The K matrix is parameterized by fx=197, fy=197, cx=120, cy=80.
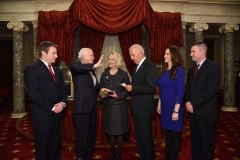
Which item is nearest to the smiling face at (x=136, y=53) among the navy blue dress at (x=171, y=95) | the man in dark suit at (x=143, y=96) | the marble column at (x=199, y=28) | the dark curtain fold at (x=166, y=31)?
the man in dark suit at (x=143, y=96)

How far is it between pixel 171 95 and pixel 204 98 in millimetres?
377

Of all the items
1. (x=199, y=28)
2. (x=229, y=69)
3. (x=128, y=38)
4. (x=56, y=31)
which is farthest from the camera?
(x=229, y=69)

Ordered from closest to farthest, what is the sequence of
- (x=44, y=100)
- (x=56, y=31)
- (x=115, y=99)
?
(x=44, y=100), (x=115, y=99), (x=56, y=31)

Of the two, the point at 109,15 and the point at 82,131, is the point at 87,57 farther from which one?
the point at 109,15

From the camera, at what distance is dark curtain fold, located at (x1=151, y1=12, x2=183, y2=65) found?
562cm

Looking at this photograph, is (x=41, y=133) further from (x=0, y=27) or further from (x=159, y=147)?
(x=0, y=27)

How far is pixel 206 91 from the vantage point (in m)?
2.30

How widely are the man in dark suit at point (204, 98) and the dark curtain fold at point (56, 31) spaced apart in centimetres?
381

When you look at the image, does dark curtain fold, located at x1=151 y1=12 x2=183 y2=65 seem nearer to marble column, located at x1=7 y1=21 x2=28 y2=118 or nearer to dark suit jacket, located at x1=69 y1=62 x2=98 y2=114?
dark suit jacket, located at x1=69 y1=62 x2=98 y2=114

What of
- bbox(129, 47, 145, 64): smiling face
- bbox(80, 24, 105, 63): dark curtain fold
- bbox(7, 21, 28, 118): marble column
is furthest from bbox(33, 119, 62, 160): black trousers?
bbox(7, 21, 28, 118): marble column

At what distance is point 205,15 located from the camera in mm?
6523

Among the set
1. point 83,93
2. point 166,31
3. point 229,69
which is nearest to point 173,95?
point 83,93

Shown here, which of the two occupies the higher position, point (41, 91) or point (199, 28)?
point (199, 28)

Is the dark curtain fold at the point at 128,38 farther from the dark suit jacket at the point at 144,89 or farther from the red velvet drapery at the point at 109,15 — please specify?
the dark suit jacket at the point at 144,89
